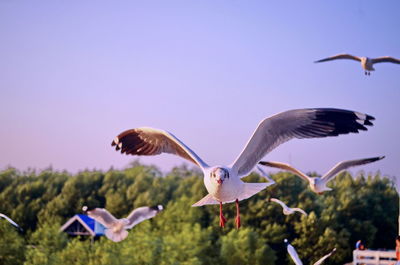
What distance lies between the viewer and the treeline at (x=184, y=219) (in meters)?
Result: 23.1

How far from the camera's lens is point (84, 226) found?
33406 mm

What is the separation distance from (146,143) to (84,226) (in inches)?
935

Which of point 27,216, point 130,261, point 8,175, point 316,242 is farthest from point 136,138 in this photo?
point 8,175

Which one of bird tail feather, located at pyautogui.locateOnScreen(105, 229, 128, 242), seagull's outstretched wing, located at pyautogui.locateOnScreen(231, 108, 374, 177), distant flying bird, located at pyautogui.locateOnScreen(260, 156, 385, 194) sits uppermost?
distant flying bird, located at pyautogui.locateOnScreen(260, 156, 385, 194)

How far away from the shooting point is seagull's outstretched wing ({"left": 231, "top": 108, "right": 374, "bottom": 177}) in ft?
29.3

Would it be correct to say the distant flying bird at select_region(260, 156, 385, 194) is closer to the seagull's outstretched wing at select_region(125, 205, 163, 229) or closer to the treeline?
the seagull's outstretched wing at select_region(125, 205, 163, 229)

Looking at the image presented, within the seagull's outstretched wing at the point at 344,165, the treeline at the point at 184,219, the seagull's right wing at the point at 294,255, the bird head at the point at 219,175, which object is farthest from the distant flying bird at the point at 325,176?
the treeline at the point at 184,219

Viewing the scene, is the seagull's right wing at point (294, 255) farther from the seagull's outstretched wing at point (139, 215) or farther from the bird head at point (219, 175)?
the seagull's outstretched wing at point (139, 215)

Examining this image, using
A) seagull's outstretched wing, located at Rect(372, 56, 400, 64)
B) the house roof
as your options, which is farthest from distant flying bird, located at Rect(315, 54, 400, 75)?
the house roof

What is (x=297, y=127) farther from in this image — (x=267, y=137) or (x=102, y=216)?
(x=102, y=216)

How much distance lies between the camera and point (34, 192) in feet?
127

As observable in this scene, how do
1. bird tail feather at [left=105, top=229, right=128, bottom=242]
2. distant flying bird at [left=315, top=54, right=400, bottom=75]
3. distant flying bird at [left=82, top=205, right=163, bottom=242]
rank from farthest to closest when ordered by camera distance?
bird tail feather at [left=105, top=229, right=128, bottom=242]
distant flying bird at [left=82, top=205, right=163, bottom=242]
distant flying bird at [left=315, top=54, right=400, bottom=75]

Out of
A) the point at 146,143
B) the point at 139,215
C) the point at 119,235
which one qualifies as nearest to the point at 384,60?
the point at 139,215

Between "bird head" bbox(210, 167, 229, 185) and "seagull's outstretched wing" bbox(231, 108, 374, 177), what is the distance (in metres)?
0.35
